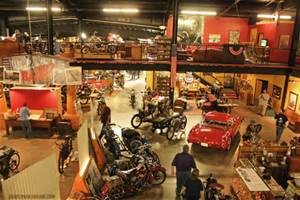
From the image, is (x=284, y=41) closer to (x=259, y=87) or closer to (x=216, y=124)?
(x=259, y=87)

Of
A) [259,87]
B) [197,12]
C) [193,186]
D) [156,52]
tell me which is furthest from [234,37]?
[193,186]

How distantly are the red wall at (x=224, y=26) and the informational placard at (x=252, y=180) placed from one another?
17872 mm

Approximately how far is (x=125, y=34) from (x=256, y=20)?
13076mm

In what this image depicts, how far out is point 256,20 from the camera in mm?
23875

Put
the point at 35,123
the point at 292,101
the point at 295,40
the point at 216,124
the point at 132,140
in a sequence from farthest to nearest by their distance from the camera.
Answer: the point at 295,40, the point at 292,101, the point at 35,123, the point at 216,124, the point at 132,140

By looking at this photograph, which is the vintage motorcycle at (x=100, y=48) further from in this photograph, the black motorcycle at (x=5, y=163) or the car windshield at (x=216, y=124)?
the black motorcycle at (x=5, y=163)

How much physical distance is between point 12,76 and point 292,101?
1409 cm

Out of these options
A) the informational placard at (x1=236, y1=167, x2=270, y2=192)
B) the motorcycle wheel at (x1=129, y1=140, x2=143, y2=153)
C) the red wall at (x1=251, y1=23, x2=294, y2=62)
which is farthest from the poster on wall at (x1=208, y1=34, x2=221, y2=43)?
the informational placard at (x1=236, y1=167, x2=270, y2=192)

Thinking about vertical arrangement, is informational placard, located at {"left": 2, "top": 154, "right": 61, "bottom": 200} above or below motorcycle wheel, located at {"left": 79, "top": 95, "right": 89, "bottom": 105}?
above

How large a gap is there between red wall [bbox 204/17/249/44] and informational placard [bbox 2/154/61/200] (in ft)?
69.4

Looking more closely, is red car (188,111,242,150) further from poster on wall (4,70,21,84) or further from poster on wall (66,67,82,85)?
poster on wall (4,70,21,84)

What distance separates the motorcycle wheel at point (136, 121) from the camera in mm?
14820

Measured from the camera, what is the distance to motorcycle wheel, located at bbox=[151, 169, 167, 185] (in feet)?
30.2

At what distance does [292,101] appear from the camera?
1630cm
